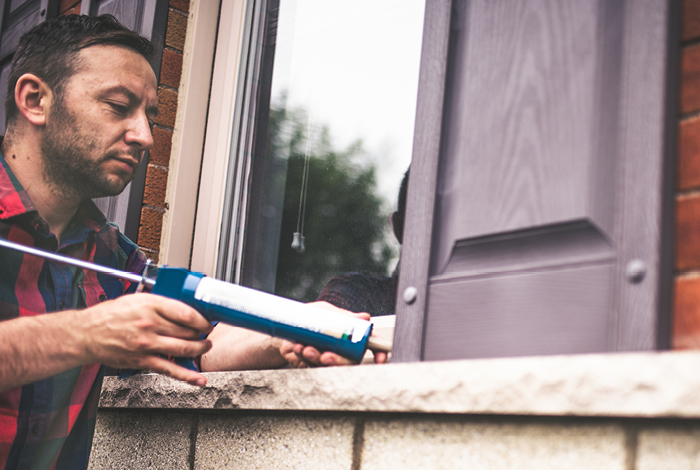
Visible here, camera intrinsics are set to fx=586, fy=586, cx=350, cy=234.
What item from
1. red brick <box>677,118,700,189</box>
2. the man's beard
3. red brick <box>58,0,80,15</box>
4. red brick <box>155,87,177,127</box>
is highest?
red brick <box>58,0,80,15</box>

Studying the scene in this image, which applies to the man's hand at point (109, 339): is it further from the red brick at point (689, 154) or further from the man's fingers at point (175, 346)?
the red brick at point (689, 154)

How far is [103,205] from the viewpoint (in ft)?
5.77

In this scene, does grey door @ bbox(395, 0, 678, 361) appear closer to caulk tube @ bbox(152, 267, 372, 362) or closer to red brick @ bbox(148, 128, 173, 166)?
caulk tube @ bbox(152, 267, 372, 362)

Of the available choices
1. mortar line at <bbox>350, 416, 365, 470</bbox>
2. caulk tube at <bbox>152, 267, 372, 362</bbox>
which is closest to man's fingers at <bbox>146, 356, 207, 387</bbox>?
caulk tube at <bbox>152, 267, 372, 362</bbox>

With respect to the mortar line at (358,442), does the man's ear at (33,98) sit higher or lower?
higher

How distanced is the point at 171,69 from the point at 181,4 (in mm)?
224

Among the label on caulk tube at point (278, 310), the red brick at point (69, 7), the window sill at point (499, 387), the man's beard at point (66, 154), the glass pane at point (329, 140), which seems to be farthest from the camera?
the red brick at point (69, 7)

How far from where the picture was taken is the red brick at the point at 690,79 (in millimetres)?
682

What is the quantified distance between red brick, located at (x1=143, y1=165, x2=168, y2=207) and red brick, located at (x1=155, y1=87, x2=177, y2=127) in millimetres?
143

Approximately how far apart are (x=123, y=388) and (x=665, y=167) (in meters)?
1.27

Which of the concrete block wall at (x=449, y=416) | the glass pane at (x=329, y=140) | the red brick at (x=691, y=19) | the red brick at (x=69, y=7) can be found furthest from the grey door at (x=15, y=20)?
the red brick at (x=691, y=19)

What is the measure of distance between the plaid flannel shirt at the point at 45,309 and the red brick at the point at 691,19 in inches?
51.2

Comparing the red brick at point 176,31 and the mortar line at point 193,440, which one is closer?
the mortar line at point 193,440

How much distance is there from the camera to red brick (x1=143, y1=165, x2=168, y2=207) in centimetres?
171
